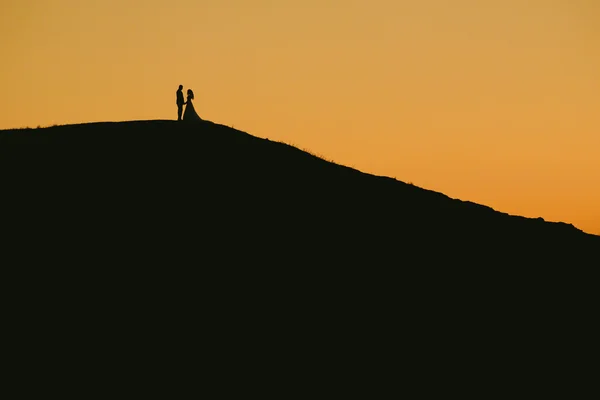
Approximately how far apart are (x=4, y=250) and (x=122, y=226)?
4336 mm

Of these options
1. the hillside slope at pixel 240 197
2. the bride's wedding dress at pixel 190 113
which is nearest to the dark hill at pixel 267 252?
the hillside slope at pixel 240 197

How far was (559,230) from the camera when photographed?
44.5 meters

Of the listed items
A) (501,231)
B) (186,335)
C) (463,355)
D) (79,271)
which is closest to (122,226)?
(79,271)

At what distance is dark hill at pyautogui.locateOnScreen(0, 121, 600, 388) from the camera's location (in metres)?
28.9

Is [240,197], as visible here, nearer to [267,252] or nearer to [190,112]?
[267,252]

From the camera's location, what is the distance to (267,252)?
107ft

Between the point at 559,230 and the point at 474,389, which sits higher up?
the point at 559,230

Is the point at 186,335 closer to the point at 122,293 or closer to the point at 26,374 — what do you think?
the point at 122,293

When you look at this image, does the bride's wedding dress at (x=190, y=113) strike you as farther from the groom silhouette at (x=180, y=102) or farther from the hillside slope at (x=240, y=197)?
the hillside slope at (x=240, y=197)

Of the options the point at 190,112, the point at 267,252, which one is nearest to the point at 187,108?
the point at 190,112

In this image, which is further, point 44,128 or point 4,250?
point 44,128

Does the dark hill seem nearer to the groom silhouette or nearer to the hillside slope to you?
the hillside slope

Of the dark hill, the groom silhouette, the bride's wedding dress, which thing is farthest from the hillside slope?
the groom silhouette

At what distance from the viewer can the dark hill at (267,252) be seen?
1139 inches
